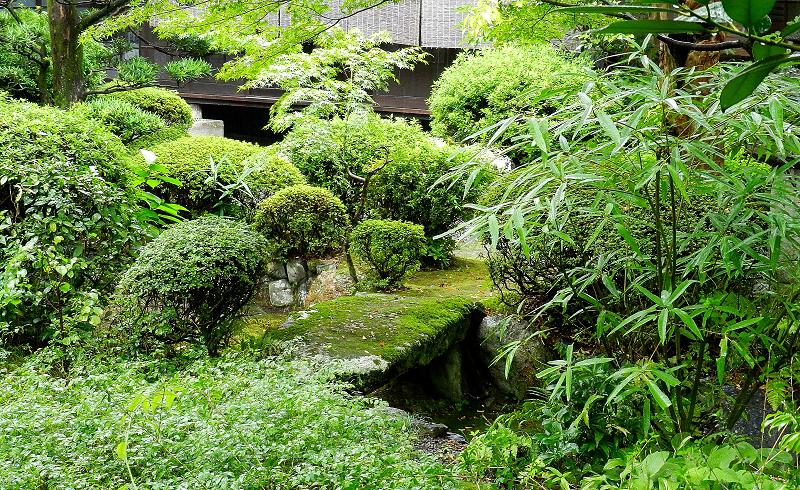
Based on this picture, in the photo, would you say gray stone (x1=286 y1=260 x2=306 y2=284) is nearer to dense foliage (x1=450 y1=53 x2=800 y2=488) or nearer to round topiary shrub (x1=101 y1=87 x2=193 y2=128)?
dense foliage (x1=450 y1=53 x2=800 y2=488)

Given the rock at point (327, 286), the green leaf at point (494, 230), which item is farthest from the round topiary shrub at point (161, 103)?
the green leaf at point (494, 230)

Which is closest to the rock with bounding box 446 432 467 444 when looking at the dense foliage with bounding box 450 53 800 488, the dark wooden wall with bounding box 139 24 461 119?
the dense foliage with bounding box 450 53 800 488

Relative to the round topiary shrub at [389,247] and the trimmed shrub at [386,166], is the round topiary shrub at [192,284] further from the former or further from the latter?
the trimmed shrub at [386,166]

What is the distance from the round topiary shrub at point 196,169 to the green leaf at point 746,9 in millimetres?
7946

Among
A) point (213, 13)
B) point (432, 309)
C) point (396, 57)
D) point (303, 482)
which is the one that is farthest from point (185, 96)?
point (303, 482)

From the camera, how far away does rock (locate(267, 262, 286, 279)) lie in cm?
808

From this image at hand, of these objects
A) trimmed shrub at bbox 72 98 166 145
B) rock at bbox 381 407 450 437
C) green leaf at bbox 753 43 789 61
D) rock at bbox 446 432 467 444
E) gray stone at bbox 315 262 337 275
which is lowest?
rock at bbox 446 432 467 444

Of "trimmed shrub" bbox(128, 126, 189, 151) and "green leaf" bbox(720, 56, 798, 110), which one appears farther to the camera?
"trimmed shrub" bbox(128, 126, 189, 151)

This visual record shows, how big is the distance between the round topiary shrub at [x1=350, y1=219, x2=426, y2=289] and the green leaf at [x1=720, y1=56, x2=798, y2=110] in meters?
6.29

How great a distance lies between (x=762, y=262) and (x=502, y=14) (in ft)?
13.0

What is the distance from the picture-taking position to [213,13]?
5.93 m

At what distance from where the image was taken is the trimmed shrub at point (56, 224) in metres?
5.30

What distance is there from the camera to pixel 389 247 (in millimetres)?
7133

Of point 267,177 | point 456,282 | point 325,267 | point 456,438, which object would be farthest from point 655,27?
point 267,177
